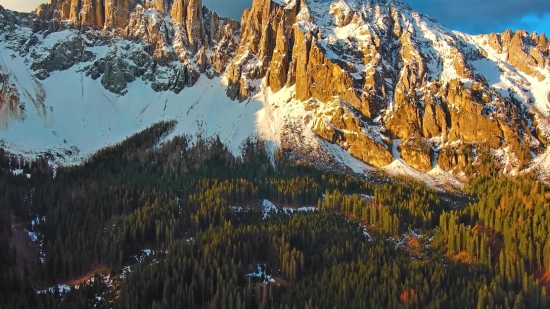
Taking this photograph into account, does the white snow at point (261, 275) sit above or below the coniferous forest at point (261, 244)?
below

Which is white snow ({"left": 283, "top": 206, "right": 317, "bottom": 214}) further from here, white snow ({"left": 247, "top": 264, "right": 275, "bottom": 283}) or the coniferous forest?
white snow ({"left": 247, "top": 264, "right": 275, "bottom": 283})

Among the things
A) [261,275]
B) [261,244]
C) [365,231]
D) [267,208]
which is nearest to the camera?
[261,275]

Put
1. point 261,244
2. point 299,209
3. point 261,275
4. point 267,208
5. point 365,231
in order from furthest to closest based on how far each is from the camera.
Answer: point 299,209 → point 267,208 → point 365,231 → point 261,244 → point 261,275

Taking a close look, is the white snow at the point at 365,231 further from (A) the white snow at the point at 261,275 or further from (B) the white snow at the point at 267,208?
(A) the white snow at the point at 261,275

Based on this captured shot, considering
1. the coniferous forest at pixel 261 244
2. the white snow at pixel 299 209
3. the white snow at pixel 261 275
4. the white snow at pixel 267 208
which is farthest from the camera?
the white snow at pixel 299 209

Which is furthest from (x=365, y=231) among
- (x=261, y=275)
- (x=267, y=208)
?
(x=261, y=275)

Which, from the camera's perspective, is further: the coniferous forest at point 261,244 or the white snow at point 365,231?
the white snow at point 365,231

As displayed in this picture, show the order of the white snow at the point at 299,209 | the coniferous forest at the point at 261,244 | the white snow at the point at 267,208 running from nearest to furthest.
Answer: the coniferous forest at the point at 261,244 < the white snow at the point at 267,208 < the white snow at the point at 299,209

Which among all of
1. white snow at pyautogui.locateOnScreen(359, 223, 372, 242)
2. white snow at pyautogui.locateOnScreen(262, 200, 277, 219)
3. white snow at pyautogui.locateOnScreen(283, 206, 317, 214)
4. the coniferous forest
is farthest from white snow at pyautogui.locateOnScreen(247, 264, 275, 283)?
white snow at pyautogui.locateOnScreen(283, 206, 317, 214)

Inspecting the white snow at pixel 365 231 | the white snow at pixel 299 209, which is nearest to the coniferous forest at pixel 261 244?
the white snow at pixel 365 231

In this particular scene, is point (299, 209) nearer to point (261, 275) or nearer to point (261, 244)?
point (261, 244)
